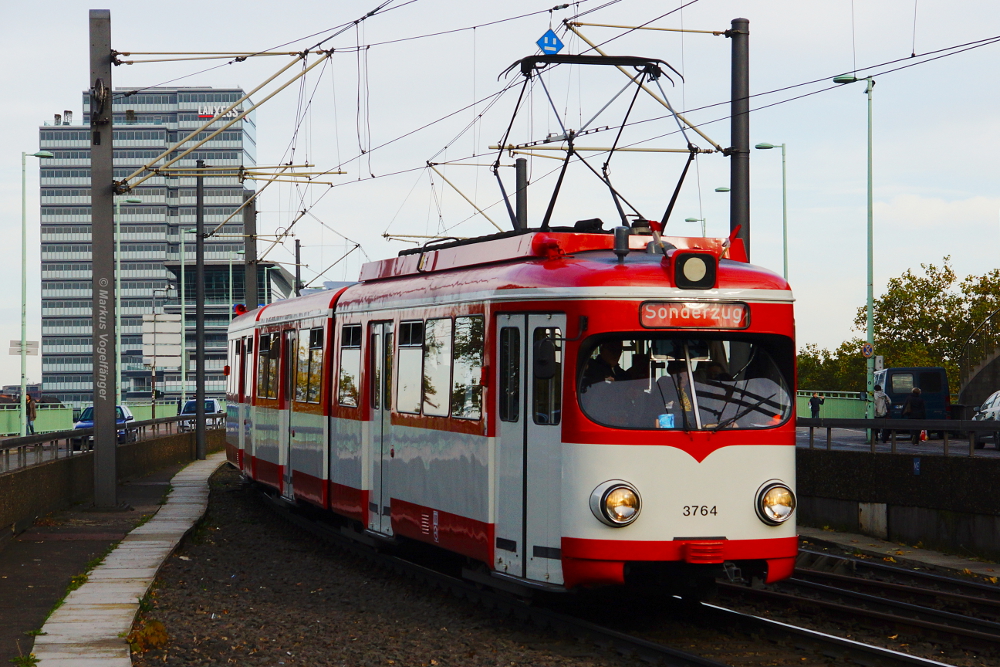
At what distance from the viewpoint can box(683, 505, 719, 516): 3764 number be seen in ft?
30.6

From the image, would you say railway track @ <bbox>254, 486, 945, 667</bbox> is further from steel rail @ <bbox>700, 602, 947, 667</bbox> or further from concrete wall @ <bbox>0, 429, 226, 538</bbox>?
concrete wall @ <bbox>0, 429, 226, 538</bbox>

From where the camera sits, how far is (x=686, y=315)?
9523 mm

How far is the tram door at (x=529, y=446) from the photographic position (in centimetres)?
953

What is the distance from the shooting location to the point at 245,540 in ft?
54.6

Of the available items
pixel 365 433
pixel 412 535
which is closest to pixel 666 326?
pixel 412 535

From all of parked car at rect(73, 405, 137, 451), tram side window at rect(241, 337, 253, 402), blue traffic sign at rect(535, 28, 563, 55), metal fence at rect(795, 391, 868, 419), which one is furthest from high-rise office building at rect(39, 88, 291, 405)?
blue traffic sign at rect(535, 28, 563, 55)

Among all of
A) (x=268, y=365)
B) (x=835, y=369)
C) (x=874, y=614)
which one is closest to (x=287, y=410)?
(x=268, y=365)

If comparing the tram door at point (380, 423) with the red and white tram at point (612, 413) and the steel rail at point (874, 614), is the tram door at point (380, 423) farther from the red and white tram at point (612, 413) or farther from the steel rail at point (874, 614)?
the steel rail at point (874, 614)

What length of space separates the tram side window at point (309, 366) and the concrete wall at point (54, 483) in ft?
11.9

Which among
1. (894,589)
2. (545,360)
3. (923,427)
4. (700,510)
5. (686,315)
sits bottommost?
(894,589)

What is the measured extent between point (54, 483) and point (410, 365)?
839cm

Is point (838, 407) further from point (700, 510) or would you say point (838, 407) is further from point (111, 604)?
point (111, 604)

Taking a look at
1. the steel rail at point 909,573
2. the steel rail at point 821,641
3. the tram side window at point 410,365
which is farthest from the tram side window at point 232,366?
the steel rail at point 821,641

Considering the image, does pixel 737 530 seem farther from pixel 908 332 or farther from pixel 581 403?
pixel 908 332
